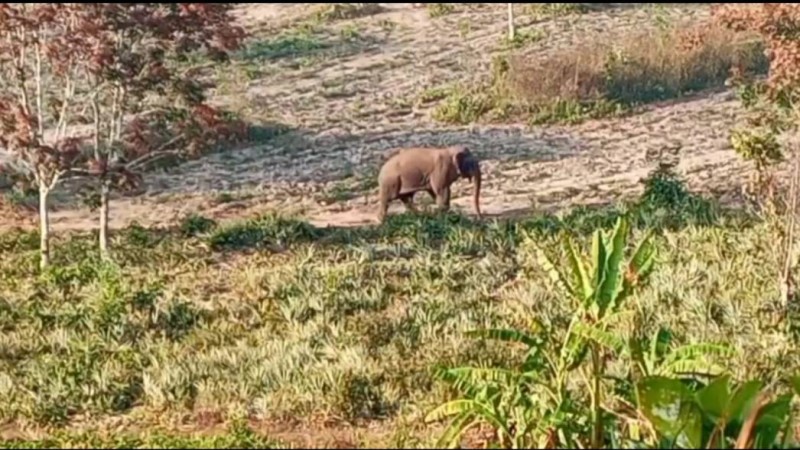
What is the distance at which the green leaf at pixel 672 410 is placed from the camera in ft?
25.3

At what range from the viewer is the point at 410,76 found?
26.9 meters

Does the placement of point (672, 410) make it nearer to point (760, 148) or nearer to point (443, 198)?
point (760, 148)

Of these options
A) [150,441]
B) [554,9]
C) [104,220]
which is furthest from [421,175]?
[554,9]

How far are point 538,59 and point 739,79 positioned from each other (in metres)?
10.4

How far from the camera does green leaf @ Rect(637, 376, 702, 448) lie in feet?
25.3

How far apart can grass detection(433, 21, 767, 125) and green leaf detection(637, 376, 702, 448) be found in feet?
51.8

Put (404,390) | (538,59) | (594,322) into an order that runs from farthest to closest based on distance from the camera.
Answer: (538,59) < (404,390) < (594,322)

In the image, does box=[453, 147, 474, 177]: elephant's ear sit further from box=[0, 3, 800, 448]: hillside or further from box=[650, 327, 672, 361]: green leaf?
box=[650, 327, 672, 361]: green leaf

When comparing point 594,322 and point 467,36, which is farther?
point 467,36

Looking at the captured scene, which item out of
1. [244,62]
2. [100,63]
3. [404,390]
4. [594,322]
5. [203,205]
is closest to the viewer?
[594,322]

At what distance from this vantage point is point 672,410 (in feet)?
25.7

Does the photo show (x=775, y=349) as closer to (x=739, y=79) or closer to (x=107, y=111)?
(x=739, y=79)

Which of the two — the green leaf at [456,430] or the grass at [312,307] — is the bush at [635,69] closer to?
the grass at [312,307]

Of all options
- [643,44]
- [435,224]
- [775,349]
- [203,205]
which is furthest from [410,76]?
[775,349]
